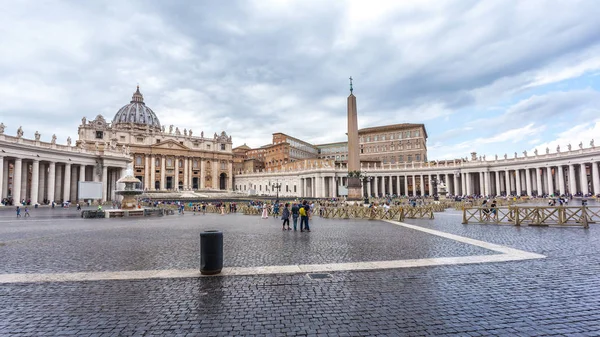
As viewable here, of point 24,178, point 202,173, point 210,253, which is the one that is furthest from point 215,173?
point 210,253

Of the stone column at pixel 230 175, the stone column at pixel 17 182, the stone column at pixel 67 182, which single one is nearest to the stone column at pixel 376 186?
the stone column at pixel 230 175

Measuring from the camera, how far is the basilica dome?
3861 inches

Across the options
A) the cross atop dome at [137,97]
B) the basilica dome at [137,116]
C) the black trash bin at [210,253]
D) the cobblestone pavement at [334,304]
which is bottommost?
the cobblestone pavement at [334,304]

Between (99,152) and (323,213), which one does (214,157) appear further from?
(323,213)

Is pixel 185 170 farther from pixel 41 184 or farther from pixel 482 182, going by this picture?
pixel 482 182

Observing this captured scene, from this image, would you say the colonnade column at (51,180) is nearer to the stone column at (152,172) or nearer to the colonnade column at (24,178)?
the colonnade column at (24,178)

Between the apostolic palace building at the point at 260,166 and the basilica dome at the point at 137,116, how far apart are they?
32 cm

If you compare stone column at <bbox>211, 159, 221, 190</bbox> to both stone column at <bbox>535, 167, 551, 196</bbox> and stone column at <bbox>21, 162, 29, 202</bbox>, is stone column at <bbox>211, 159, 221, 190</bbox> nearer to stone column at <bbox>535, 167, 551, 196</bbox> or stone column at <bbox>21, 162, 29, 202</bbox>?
stone column at <bbox>21, 162, 29, 202</bbox>

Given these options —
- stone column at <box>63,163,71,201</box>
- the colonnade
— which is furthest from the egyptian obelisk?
stone column at <box>63,163,71,201</box>

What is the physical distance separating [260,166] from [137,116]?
143 ft

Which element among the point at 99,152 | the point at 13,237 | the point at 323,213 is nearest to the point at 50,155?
the point at 99,152

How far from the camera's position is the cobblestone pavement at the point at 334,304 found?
3949mm

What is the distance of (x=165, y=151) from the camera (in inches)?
3221

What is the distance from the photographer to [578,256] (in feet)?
25.8
